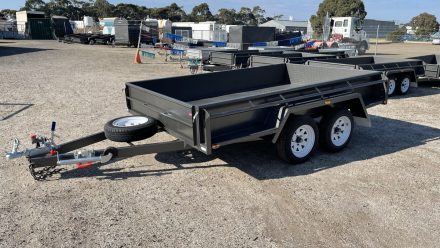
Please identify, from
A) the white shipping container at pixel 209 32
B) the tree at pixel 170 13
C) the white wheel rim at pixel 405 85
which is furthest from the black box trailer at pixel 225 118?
the tree at pixel 170 13

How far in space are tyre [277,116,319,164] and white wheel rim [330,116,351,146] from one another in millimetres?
504

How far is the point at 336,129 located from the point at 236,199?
2293 mm

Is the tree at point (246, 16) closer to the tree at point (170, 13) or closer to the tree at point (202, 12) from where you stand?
the tree at point (202, 12)

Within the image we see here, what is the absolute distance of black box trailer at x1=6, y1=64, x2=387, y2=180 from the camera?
4125 millimetres

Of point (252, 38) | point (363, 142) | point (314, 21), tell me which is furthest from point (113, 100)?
point (314, 21)

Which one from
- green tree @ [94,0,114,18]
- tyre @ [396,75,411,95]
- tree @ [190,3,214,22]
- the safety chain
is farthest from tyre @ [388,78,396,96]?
tree @ [190,3,214,22]

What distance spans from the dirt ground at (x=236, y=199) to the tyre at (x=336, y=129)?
0.57 ft

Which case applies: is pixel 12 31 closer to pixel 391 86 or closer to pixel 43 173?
pixel 391 86

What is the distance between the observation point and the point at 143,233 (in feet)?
11.4

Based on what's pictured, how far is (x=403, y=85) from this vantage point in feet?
34.3

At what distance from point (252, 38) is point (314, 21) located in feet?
160

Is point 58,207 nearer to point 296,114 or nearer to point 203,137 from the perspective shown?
point 203,137

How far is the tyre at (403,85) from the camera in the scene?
10.3m

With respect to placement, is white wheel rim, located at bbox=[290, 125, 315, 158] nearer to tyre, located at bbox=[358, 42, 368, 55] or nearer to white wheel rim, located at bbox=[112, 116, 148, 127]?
white wheel rim, located at bbox=[112, 116, 148, 127]
